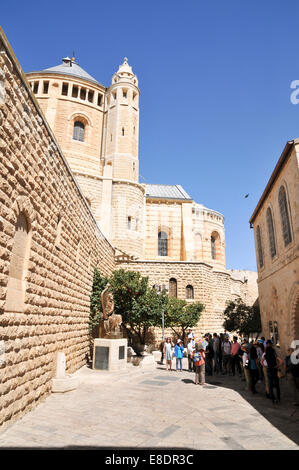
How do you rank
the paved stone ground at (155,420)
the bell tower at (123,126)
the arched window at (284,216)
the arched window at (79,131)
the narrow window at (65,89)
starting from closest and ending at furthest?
the paved stone ground at (155,420) < the arched window at (284,216) < the bell tower at (123,126) < the arched window at (79,131) < the narrow window at (65,89)

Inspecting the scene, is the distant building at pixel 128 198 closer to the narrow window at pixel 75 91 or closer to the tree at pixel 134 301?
the narrow window at pixel 75 91

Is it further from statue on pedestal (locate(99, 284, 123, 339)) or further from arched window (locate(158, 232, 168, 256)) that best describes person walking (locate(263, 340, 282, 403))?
arched window (locate(158, 232, 168, 256))

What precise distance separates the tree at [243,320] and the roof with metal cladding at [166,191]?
45.7 feet

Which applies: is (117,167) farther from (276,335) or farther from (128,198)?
(276,335)

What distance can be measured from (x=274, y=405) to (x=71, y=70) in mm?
35519

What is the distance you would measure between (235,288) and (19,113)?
3134 centimetres

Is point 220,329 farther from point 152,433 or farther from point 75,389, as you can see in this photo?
point 152,433

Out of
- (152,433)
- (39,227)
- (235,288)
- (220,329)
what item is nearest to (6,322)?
(39,227)

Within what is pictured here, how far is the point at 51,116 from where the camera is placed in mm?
27812

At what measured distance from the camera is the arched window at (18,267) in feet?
16.9

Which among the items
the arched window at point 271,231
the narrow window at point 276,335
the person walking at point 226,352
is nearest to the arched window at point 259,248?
the arched window at point 271,231

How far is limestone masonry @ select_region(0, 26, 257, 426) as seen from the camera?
4961mm

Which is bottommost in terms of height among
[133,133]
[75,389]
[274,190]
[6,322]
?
[75,389]

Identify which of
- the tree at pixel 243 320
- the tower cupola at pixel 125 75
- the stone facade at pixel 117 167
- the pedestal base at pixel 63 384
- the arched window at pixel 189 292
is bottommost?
the pedestal base at pixel 63 384
